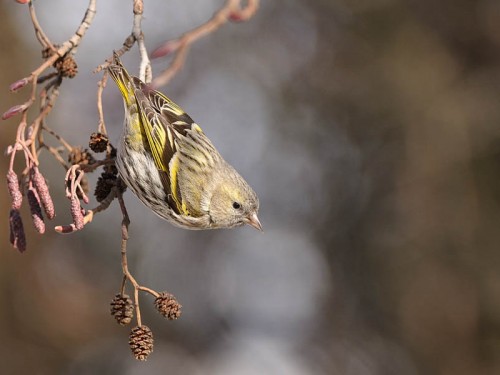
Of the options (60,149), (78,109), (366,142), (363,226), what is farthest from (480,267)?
(60,149)

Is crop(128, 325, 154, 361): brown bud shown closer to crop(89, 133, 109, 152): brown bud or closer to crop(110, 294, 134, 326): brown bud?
crop(110, 294, 134, 326): brown bud

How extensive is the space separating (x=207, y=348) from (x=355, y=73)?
3.05m

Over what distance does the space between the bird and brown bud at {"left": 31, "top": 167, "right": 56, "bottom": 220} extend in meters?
0.56

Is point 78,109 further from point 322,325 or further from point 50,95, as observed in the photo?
point 50,95

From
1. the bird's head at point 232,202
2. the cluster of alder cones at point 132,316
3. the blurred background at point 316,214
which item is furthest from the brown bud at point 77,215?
the blurred background at point 316,214

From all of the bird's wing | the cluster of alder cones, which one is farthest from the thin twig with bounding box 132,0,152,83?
the cluster of alder cones

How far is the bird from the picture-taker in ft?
8.23

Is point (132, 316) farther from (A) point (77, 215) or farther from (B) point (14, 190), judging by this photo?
(B) point (14, 190)

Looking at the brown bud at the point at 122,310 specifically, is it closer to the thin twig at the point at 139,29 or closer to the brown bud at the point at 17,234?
the brown bud at the point at 17,234

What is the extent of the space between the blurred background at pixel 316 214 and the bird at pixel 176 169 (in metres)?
3.46

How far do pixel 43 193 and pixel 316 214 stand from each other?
5.80 meters

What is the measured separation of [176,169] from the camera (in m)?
2.65

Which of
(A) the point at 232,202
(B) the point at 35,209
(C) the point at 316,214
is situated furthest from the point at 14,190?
(C) the point at 316,214

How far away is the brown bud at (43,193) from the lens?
1.81 m
